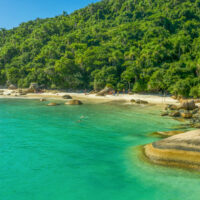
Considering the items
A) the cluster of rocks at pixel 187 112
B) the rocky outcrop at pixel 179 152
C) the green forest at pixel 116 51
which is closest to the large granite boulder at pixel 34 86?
the green forest at pixel 116 51

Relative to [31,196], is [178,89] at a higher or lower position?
higher

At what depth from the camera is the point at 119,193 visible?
9445mm

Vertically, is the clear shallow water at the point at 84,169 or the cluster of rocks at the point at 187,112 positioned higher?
the cluster of rocks at the point at 187,112

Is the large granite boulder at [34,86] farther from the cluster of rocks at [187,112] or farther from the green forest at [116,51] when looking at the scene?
the cluster of rocks at [187,112]

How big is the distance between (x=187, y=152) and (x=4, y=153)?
12.9 metres

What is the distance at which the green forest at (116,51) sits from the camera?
50263 millimetres

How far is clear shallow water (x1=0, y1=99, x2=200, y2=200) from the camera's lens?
952cm

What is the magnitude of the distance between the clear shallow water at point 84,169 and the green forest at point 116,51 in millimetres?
30300

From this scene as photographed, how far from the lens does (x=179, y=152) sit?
11531 mm

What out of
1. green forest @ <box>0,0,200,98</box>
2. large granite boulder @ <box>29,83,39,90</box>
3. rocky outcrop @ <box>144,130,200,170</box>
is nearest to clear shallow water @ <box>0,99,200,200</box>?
rocky outcrop @ <box>144,130,200,170</box>

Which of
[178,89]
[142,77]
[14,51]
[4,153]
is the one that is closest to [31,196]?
[4,153]

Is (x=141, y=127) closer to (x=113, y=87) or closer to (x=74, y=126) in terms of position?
(x=74, y=126)

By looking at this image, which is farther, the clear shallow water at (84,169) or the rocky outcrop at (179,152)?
the rocky outcrop at (179,152)

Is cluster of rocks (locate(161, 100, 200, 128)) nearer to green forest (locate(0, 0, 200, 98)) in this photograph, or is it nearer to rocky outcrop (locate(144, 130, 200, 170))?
rocky outcrop (locate(144, 130, 200, 170))
